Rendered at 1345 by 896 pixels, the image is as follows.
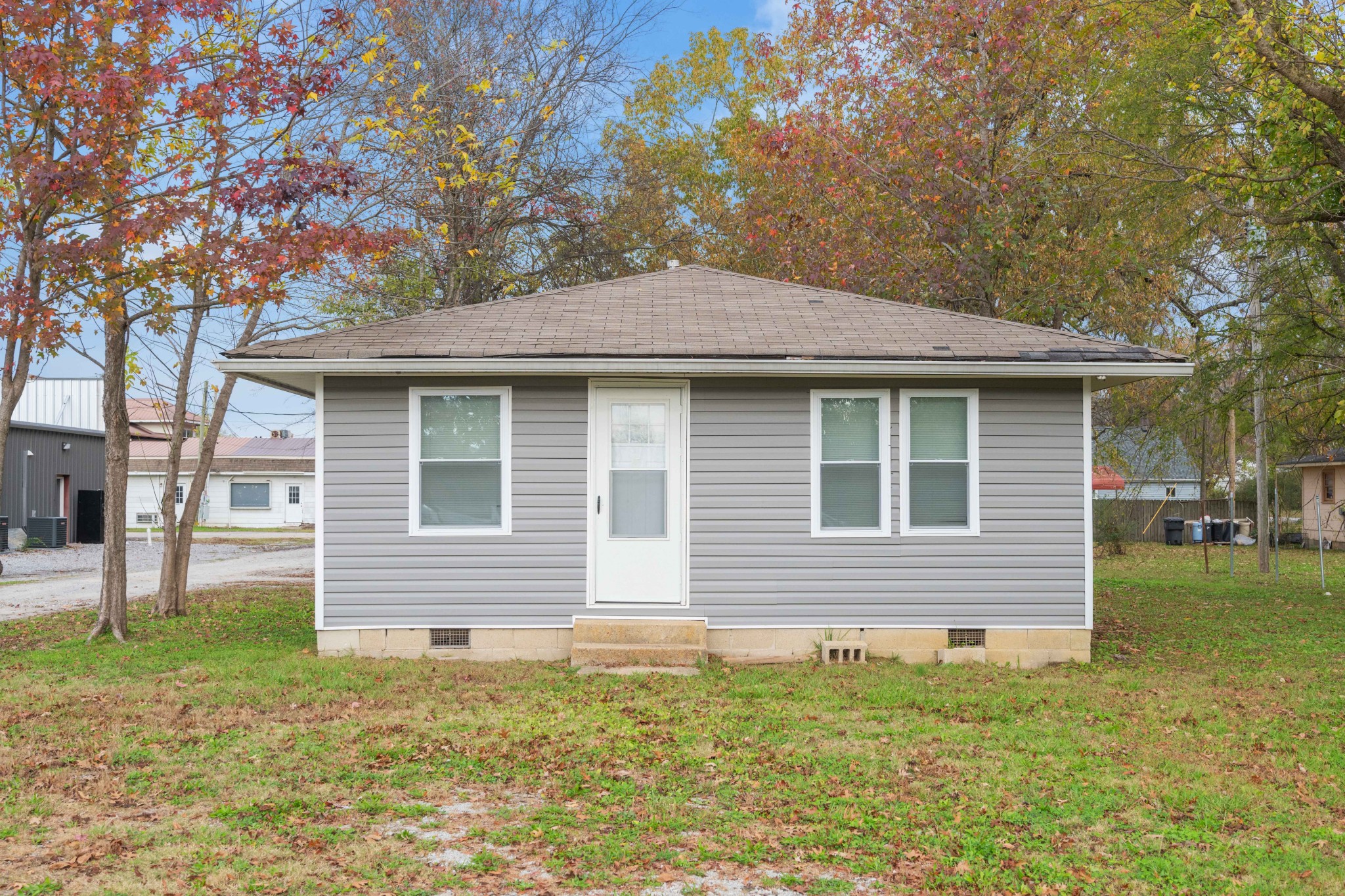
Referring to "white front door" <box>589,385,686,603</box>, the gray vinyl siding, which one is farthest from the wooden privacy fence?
"white front door" <box>589,385,686,603</box>

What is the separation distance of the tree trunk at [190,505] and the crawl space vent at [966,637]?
28.6 feet

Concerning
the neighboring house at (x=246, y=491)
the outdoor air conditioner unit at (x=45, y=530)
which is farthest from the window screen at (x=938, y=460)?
the neighboring house at (x=246, y=491)

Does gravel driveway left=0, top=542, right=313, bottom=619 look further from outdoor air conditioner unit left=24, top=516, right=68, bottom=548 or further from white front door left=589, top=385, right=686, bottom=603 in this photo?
white front door left=589, top=385, right=686, bottom=603

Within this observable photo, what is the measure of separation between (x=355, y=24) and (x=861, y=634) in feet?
35.5

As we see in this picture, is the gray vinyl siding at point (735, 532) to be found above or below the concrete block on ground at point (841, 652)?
above

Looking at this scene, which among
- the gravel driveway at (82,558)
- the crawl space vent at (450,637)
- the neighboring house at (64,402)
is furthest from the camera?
the neighboring house at (64,402)

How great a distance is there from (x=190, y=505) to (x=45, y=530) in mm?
17461

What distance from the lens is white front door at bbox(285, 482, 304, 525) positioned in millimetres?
42375

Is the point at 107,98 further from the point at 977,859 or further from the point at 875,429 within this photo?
the point at 977,859

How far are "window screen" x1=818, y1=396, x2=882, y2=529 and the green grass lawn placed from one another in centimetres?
139

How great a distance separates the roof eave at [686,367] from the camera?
9.16 m

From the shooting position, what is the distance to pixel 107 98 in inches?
392

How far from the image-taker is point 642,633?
934 cm

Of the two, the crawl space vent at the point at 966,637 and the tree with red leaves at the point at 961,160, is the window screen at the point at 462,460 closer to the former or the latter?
the crawl space vent at the point at 966,637
